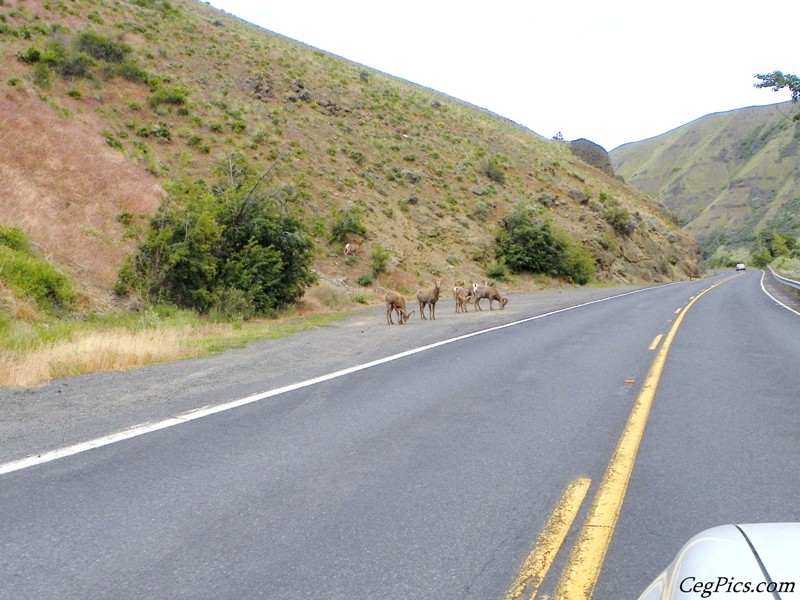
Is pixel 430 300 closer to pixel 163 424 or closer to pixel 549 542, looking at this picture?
pixel 163 424

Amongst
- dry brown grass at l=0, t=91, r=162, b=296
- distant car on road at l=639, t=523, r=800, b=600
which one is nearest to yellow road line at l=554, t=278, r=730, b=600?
distant car on road at l=639, t=523, r=800, b=600

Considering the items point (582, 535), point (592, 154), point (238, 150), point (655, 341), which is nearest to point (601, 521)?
point (582, 535)

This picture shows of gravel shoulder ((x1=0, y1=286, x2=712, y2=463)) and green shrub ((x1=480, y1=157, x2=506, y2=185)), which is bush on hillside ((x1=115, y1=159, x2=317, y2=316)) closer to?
gravel shoulder ((x1=0, y1=286, x2=712, y2=463))

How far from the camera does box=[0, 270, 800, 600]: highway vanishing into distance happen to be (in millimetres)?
4188

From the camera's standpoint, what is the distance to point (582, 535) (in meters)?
4.77

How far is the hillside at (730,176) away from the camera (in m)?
135

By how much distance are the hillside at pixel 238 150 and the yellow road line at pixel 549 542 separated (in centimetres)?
1564

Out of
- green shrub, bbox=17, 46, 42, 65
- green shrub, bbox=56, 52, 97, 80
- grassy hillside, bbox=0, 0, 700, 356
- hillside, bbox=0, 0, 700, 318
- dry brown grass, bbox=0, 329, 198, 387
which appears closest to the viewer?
dry brown grass, bbox=0, 329, 198, 387

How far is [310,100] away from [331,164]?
1025 centimetres


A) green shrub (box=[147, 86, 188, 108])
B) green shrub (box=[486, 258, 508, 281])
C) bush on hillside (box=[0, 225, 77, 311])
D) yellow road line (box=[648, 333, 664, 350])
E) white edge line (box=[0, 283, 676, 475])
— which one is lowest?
green shrub (box=[486, 258, 508, 281])

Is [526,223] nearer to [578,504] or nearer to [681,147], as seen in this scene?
[578,504]

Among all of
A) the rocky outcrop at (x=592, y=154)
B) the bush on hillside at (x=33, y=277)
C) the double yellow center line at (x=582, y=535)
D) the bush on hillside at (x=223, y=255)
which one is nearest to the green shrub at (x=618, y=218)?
the rocky outcrop at (x=592, y=154)

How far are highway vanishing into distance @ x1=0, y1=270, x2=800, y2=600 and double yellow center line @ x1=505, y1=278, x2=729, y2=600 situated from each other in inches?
0.6

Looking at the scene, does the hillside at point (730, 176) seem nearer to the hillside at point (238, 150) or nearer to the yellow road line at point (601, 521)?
the hillside at point (238, 150)
